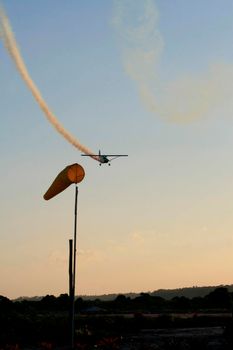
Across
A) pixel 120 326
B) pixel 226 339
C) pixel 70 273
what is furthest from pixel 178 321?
pixel 70 273

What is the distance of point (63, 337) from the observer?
1261 inches

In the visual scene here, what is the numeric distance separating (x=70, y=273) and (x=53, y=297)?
6230 cm

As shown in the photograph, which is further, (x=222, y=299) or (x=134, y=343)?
(x=222, y=299)

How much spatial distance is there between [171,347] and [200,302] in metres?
49.1

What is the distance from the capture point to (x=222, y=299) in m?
72.8

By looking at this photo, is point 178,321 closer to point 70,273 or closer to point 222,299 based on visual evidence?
point 70,273

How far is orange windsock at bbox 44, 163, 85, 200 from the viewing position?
22953 mm

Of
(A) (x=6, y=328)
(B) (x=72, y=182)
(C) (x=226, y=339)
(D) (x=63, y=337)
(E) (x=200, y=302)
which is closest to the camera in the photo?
(B) (x=72, y=182)

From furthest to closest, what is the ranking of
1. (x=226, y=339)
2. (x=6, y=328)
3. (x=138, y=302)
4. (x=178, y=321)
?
(x=138, y=302)
(x=178, y=321)
(x=6, y=328)
(x=226, y=339)

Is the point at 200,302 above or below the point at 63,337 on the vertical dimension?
above

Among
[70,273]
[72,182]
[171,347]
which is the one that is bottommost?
[171,347]

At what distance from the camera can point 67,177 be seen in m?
23.0

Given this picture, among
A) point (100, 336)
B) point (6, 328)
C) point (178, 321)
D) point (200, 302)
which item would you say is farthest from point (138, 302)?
point (100, 336)

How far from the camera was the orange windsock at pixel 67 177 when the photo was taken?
2295cm
